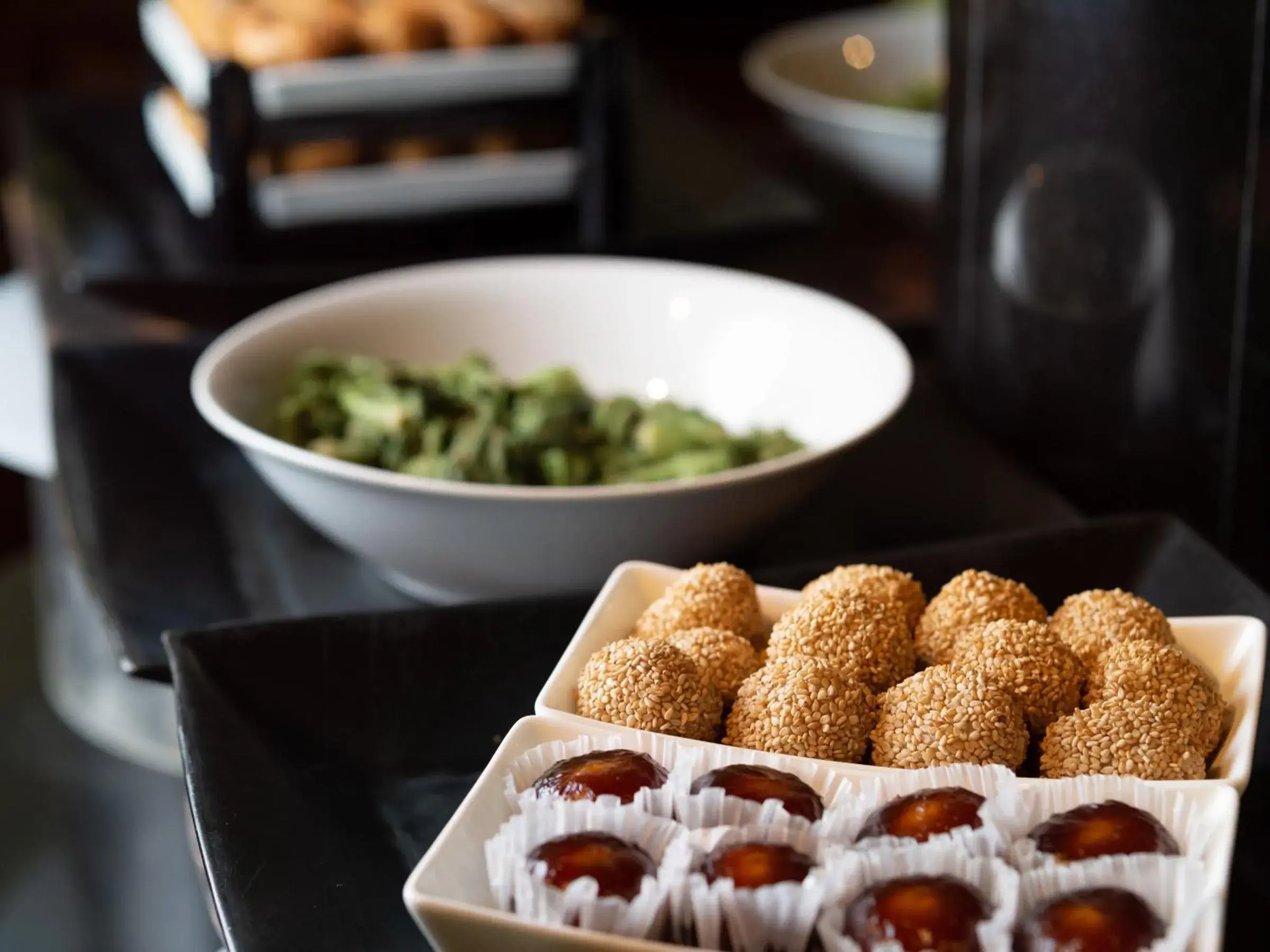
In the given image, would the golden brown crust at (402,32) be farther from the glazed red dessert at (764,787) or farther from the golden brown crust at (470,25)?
the glazed red dessert at (764,787)

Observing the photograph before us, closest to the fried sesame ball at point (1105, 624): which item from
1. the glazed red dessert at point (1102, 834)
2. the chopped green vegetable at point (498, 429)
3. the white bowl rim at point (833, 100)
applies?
the glazed red dessert at point (1102, 834)

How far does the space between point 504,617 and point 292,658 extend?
3.8 inches

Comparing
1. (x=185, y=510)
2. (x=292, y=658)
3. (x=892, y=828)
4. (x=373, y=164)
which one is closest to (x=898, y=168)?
(x=373, y=164)

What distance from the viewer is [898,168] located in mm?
1275

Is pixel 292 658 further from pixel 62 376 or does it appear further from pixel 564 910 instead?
pixel 62 376

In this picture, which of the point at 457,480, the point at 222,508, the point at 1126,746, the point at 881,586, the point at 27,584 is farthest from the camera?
the point at 27,584

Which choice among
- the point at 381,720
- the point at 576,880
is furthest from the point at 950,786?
the point at 381,720

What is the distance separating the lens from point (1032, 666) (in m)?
0.55

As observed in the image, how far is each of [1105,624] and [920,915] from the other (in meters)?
0.21

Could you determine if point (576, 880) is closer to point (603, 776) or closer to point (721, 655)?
point (603, 776)

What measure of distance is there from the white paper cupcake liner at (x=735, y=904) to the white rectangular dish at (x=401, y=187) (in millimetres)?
871

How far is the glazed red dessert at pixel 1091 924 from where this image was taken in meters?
0.41

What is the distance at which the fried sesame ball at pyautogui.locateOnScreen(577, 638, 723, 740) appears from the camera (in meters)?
0.53

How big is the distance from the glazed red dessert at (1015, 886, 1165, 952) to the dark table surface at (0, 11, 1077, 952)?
1.47 feet
